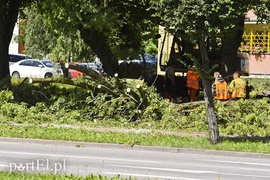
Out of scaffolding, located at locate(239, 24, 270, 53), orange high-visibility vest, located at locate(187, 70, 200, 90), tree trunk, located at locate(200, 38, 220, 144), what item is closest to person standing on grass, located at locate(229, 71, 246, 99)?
orange high-visibility vest, located at locate(187, 70, 200, 90)

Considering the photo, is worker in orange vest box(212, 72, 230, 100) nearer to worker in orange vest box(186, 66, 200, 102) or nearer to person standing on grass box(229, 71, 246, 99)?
person standing on grass box(229, 71, 246, 99)

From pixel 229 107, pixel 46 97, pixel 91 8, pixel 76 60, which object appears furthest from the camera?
pixel 76 60

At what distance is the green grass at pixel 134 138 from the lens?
18859 millimetres

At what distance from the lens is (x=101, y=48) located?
105 ft

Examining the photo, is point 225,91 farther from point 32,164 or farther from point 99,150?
point 32,164

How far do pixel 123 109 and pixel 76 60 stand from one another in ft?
117

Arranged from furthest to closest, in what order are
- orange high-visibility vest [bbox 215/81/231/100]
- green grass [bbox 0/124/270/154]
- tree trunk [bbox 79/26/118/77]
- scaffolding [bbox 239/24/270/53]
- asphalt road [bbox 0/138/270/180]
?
scaffolding [bbox 239/24/270/53]
tree trunk [bbox 79/26/118/77]
orange high-visibility vest [bbox 215/81/231/100]
green grass [bbox 0/124/270/154]
asphalt road [bbox 0/138/270/180]

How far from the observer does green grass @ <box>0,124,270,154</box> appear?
18859 millimetres

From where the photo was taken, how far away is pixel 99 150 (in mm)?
18688

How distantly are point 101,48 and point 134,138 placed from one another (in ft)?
41.0

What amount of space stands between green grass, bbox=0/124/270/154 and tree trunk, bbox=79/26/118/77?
9.84 meters

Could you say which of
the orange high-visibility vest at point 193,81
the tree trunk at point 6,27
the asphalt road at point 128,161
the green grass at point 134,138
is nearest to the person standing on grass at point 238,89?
the orange high-visibility vest at point 193,81

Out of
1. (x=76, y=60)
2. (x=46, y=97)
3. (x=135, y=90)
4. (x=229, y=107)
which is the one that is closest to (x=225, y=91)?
(x=229, y=107)

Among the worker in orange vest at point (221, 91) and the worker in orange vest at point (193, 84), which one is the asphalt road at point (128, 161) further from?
the worker in orange vest at point (193, 84)
